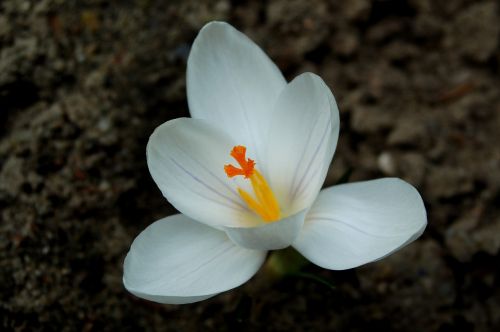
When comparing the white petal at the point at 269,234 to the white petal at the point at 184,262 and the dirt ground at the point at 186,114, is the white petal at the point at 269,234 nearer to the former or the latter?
the white petal at the point at 184,262

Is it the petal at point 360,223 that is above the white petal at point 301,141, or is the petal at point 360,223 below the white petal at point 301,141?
below

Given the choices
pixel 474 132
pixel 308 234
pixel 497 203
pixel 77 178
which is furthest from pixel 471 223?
pixel 77 178

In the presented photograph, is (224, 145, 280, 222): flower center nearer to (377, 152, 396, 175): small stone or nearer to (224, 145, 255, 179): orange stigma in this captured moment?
(224, 145, 255, 179): orange stigma

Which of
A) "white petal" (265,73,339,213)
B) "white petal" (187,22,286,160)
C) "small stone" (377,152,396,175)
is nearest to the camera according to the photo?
"white petal" (265,73,339,213)

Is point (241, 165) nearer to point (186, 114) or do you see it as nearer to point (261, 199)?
point (261, 199)

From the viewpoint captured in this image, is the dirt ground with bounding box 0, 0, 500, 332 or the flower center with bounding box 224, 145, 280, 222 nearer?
the flower center with bounding box 224, 145, 280, 222

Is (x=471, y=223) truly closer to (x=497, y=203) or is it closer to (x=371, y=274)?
(x=497, y=203)

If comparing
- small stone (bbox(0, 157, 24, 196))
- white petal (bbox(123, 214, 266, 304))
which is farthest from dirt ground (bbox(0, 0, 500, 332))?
white petal (bbox(123, 214, 266, 304))

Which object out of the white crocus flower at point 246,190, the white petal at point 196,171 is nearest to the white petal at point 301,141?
the white crocus flower at point 246,190
